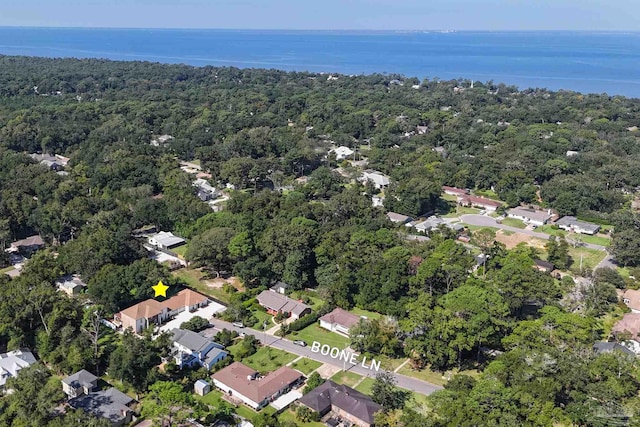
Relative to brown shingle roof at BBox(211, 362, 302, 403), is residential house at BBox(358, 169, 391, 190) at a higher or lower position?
higher

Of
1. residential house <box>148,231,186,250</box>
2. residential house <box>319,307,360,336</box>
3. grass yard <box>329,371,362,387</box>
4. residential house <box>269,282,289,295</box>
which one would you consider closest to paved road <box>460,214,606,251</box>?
residential house <box>269,282,289,295</box>

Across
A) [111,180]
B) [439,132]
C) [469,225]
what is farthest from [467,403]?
[439,132]

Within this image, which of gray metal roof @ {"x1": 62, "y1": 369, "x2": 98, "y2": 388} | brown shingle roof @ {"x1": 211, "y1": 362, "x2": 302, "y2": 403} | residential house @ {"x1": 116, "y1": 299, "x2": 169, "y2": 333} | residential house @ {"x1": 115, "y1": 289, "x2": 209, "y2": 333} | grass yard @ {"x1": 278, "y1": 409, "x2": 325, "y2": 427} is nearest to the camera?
grass yard @ {"x1": 278, "y1": 409, "x2": 325, "y2": 427}

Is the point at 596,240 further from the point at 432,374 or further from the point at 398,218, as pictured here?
the point at 432,374

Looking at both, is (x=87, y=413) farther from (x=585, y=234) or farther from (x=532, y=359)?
(x=585, y=234)

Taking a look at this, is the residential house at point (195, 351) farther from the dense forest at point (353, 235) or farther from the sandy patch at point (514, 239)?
the sandy patch at point (514, 239)

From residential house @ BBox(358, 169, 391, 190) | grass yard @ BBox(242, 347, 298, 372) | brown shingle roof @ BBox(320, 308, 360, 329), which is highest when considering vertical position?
residential house @ BBox(358, 169, 391, 190)

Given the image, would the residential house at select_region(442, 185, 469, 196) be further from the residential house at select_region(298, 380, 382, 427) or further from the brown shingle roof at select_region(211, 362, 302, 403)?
the residential house at select_region(298, 380, 382, 427)

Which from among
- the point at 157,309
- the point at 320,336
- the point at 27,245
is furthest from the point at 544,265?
the point at 27,245

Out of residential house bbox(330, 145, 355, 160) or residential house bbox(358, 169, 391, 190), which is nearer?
residential house bbox(358, 169, 391, 190)
